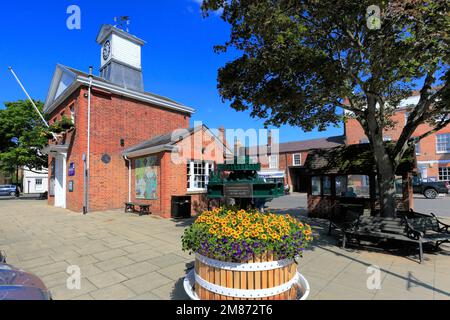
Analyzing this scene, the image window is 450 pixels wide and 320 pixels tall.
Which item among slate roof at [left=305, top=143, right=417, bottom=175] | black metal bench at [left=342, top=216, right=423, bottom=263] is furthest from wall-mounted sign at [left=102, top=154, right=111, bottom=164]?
black metal bench at [left=342, top=216, right=423, bottom=263]

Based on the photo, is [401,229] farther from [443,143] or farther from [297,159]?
[297,159]

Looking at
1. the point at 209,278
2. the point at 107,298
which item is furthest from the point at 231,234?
the point at 107,298

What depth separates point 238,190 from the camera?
3.60 m

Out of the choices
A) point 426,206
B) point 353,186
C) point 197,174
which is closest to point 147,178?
point 197,174

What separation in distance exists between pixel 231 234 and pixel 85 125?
13.7 meters

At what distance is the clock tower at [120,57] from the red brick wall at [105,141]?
300 cm

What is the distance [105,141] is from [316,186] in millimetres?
11853

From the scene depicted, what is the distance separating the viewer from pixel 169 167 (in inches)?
470

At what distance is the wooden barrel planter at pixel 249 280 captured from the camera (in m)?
2.81

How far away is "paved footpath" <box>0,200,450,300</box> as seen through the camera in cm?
391

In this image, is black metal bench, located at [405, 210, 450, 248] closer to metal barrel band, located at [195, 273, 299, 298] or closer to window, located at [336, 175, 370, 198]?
window, located at [336, 175, 370, 198]

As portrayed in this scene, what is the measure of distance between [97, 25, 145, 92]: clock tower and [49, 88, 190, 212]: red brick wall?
9.84ft

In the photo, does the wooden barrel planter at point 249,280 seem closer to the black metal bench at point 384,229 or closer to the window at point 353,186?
the black metal bench at point 384,229

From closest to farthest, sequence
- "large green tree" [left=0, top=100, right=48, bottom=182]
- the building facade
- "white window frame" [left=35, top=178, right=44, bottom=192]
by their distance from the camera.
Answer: "large green tree" [left=0, top=100, right=48, bottom=182] → the building facade → "white window frame" [left=35, top=178, right=44, bottom=192]
